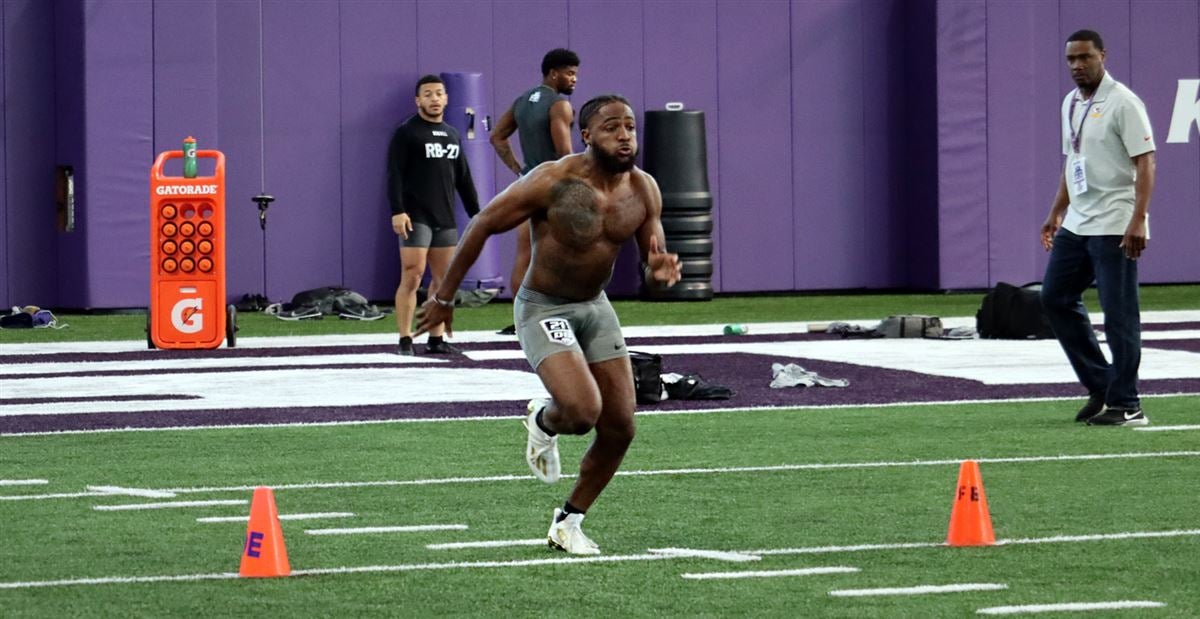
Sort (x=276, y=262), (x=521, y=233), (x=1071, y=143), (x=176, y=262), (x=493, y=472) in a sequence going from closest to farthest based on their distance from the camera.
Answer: (x=493, y=472) → (x=1071, y=143) → (x=521, y=233) → (x=176, y=262) → (x=276, y=262)

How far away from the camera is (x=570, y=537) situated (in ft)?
24.7

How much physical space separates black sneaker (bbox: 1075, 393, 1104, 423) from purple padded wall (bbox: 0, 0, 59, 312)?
14.5 meters

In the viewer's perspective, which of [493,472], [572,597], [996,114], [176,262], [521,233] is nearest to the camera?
[572,597]

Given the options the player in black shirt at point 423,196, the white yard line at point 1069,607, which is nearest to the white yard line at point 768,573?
the white yard line at point 1069,607

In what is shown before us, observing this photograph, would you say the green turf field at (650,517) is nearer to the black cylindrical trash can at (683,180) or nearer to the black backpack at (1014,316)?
the black backpack at (1014,316)

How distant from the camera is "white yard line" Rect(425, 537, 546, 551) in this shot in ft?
25.2

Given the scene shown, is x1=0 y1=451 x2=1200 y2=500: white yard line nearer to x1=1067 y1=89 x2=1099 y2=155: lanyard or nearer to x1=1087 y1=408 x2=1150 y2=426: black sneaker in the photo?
x1=1087 y1=408 x2=1150 y2=426: black sneaker

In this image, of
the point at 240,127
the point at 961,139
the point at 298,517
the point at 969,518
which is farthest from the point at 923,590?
the point at 961,139

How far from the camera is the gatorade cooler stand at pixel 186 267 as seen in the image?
17.9 m

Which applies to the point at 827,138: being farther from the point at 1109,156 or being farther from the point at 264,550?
the point at 264,550

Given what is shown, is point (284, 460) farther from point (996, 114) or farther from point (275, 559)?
point (996, 114)

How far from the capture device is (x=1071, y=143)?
38.9ft

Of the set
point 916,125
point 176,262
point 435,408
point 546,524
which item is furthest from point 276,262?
point 546,524

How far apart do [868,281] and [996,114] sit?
2580mm
